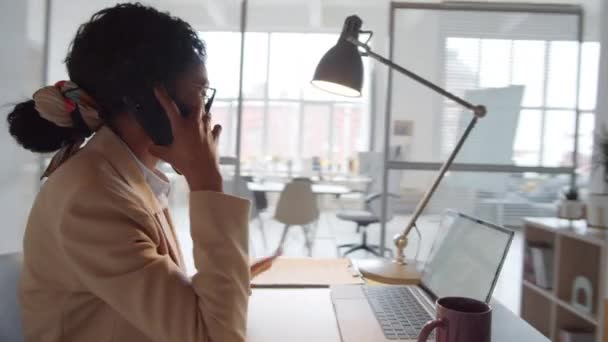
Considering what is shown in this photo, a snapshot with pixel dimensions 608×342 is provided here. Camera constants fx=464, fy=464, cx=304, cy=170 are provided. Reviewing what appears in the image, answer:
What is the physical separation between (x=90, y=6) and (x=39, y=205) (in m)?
3.08

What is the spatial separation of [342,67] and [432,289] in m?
0.74

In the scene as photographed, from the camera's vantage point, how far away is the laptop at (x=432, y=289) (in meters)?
1.10

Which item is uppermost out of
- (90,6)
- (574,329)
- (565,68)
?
(90,6)

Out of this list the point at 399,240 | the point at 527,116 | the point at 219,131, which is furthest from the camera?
the point at 527,116

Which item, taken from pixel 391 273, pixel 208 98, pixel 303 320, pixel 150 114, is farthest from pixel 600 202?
pixel 150 114

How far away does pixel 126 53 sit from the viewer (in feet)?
Answer: 2.87

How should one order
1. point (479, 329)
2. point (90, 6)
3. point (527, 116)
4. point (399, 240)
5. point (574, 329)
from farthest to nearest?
point (90, 6) → point (527, 116) → point (574, 329) → point (399, 240) → point (479, 329)

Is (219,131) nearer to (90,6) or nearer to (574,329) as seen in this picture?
(574,329)

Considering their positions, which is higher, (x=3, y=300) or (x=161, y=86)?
(x=161, y=86)

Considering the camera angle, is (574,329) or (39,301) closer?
(39,301)

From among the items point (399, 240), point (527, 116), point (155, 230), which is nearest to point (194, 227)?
point (155, 230)

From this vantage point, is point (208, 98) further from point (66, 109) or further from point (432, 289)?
point (432, 289)

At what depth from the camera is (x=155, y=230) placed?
869 mm

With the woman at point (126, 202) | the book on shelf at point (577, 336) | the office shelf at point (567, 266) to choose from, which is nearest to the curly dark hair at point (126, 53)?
the woman at point (126, 202)
